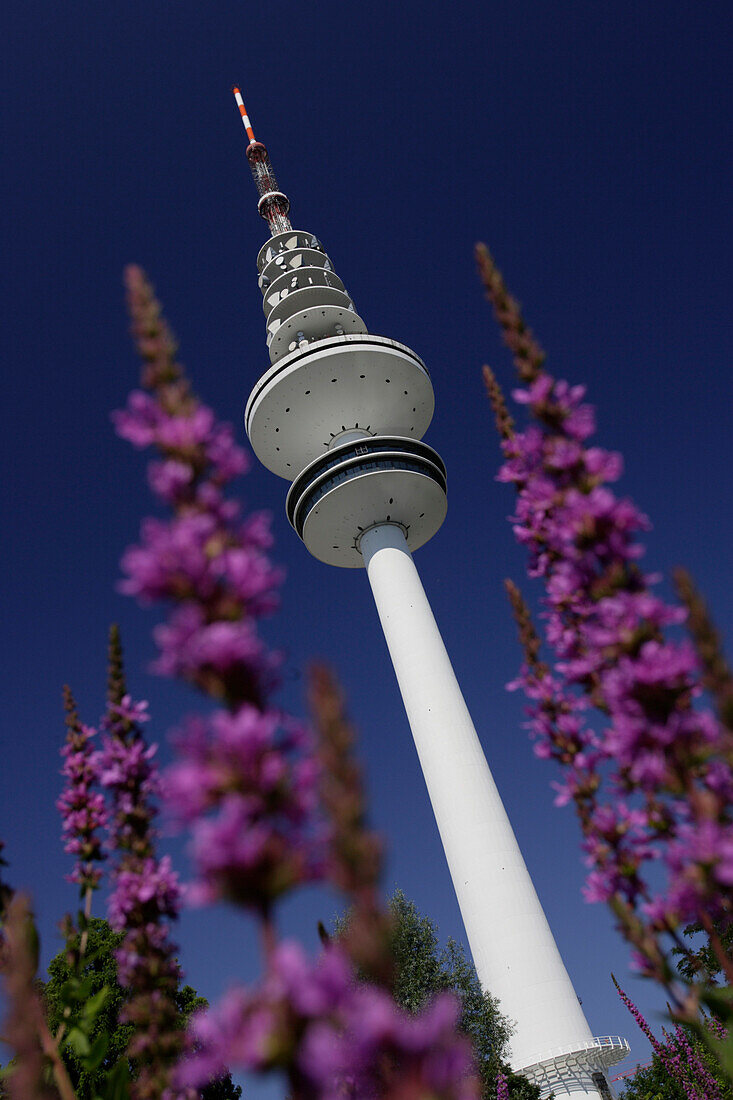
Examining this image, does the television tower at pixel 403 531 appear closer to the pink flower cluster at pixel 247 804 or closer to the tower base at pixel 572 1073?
the tower base at pixel 572 1073

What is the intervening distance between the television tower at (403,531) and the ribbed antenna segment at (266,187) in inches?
5.9

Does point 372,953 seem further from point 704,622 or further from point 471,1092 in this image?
point 704,622

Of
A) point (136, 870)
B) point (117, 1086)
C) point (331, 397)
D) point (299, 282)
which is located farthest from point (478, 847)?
point (299, 282)

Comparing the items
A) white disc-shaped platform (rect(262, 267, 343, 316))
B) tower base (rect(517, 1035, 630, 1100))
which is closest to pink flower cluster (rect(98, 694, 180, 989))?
tower base (rect(517, 1035, 630, 1100))

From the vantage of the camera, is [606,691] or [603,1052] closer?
[606,691]

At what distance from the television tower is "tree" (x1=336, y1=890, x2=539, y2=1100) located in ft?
3.67

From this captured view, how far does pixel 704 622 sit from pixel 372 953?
218 centimetres

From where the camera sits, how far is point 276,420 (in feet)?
171

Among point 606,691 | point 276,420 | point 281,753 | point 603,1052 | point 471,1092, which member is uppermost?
point 276,420

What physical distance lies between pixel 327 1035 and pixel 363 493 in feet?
154

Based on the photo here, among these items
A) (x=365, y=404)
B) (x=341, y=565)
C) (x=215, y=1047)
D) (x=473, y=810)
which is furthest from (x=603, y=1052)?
(x=365, y=404)

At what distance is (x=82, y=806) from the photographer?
13.8 ft

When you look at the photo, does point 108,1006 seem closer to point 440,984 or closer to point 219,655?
point 440,984

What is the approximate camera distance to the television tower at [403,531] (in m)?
31.6
